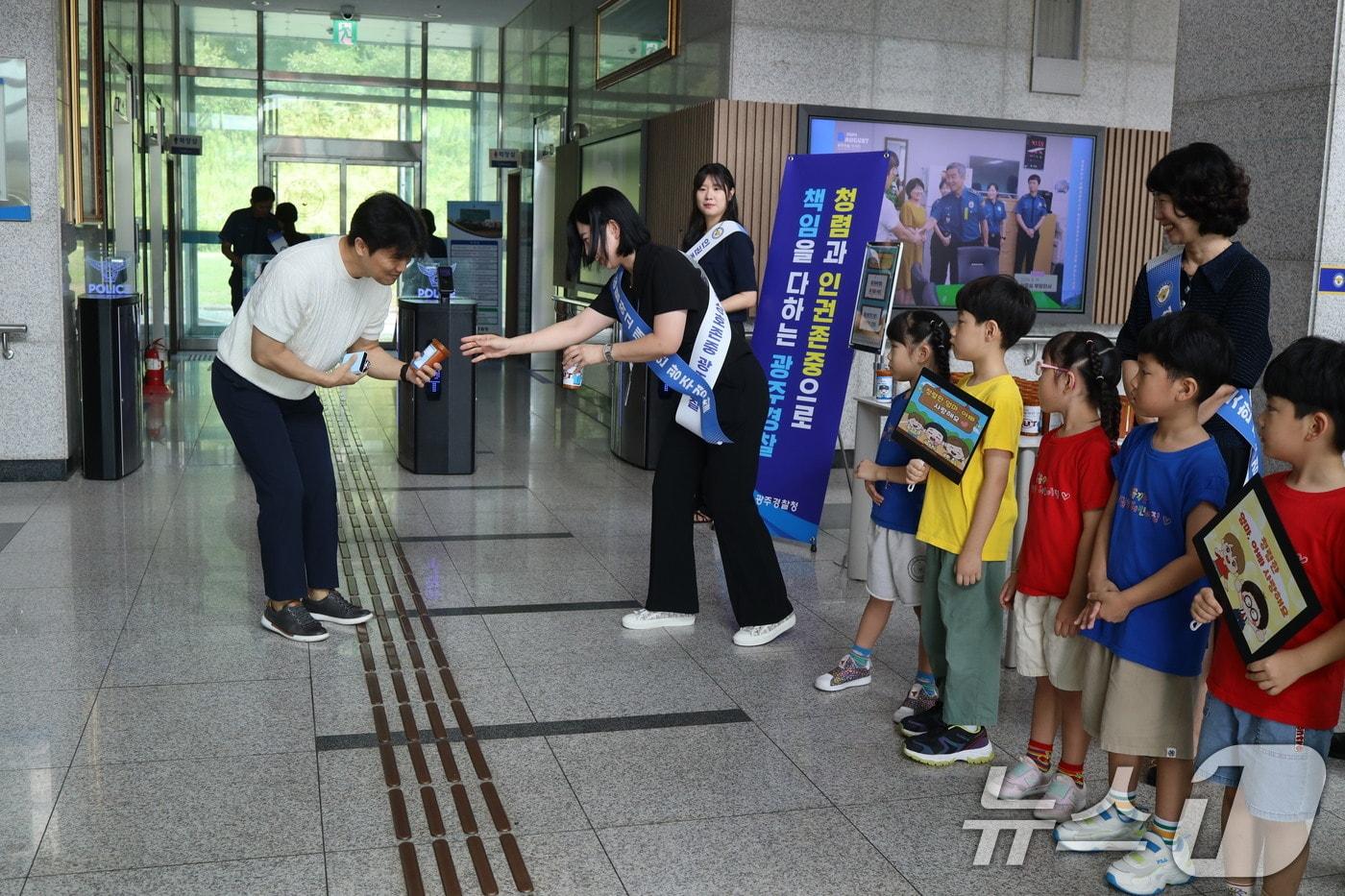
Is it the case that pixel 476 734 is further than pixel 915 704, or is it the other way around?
pixel 915 704

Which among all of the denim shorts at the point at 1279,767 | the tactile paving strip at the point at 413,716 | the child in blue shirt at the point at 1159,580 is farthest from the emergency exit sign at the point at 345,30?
the denim shorts at the point at 1279,767

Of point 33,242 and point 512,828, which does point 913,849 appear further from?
point 33,242

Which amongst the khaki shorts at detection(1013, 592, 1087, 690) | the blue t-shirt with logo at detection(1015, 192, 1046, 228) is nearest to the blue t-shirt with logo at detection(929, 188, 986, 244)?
the blue t-shirt with logo at detection(1015, 192, 1046, 228)

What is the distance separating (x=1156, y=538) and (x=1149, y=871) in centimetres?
68

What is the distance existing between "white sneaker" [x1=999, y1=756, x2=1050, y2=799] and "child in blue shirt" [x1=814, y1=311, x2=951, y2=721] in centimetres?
45

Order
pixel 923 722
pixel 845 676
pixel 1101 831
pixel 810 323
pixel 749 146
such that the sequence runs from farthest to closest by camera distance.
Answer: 1. pixel 749 146
2. pixel 810 323
3. pixel 845 676
4. pixel 923 722
5. pixel 1101 831

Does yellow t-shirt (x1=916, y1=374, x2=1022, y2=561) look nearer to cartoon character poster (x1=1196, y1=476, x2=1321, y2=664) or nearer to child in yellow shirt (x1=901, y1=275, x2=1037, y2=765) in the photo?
child in yellow shirt (x1=901, y1=275, x2=1037, y2=765)

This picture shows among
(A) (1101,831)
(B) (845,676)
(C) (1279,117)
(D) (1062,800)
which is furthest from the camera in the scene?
(C) (1279,117)

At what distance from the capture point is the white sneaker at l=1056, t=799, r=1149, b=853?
2.74 m

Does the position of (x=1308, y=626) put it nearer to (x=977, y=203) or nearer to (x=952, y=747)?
(x=952, y=747)

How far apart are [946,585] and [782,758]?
602 millimetres

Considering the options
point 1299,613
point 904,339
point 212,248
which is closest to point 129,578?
point 904,339

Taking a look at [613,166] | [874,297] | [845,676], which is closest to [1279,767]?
[845,676]

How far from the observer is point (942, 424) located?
123 inches
